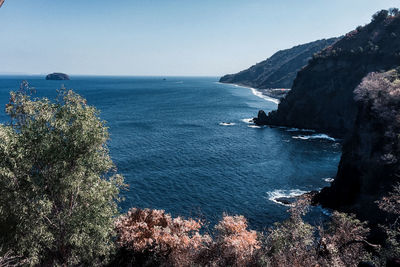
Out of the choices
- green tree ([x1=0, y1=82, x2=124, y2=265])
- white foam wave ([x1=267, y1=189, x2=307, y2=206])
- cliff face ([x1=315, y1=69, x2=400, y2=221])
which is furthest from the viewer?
white foam wave ([x1=267, y1=189, x2=307, y2=206])

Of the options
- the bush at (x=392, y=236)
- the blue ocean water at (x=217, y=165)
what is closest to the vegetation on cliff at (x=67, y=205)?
the bush at (x=392, y=236)

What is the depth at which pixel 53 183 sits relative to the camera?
18.5 m

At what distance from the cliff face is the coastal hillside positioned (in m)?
42.9

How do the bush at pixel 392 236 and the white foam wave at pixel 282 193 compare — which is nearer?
the bush at pixel 392 236

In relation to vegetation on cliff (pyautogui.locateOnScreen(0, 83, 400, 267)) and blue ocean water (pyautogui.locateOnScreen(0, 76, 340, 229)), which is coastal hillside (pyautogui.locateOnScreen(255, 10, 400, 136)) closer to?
blue ocean water (pyautogui.locateOnScreen(0, 76, 340, 229))

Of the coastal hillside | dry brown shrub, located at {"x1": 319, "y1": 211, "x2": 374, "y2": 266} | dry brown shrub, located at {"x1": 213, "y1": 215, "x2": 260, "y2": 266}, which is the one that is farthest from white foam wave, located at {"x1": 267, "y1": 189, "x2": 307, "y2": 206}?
the coastal hillside

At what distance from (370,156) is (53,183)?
156 ft

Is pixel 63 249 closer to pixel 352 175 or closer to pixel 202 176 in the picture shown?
pixel 202 176

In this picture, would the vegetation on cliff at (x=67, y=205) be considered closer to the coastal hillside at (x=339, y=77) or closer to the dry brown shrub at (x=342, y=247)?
the dry brown shrub at (x=342, y=247)

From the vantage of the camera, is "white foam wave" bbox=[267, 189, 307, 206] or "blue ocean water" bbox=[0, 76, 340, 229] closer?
"blue ocean water" bbox=[0, 76, 340, 229]

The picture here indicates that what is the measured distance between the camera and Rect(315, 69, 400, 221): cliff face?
3997cm

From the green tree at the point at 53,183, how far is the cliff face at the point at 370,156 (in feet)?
124

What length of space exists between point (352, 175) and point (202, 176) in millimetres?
29334

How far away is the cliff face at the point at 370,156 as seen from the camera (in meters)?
40.0
